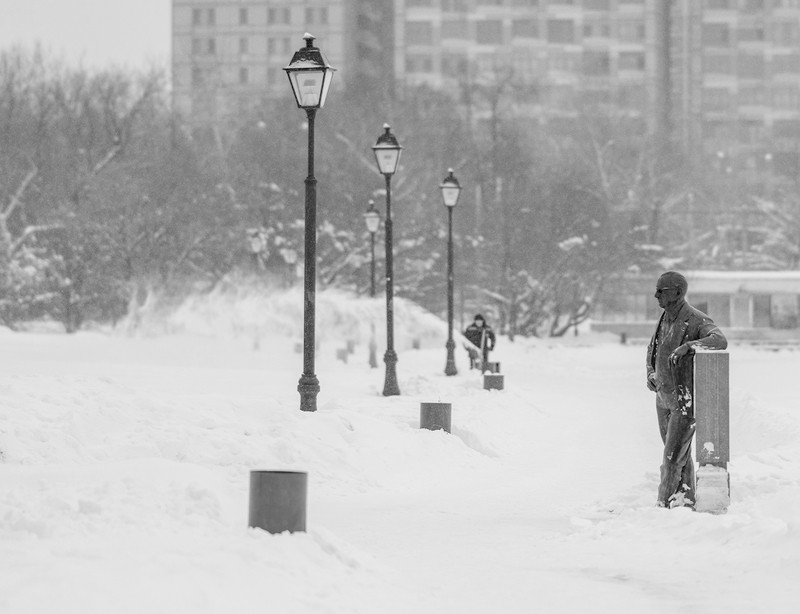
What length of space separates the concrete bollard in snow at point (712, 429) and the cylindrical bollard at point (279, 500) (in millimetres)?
3211

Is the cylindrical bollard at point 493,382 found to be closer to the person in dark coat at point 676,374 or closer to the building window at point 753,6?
the person in dark coat at point 676,374

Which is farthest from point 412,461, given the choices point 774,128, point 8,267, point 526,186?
point 774,128

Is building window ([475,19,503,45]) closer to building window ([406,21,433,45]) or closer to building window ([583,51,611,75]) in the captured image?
building window ([406,21,433,45])

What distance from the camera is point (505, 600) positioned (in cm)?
833

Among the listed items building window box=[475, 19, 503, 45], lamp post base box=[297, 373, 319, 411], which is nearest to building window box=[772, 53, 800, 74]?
building window box=[475, 19, 503, 45]

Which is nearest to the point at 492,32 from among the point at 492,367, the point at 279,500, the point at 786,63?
the point at 786,63

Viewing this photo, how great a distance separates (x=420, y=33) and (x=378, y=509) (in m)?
133

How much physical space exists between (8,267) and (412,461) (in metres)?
40.8

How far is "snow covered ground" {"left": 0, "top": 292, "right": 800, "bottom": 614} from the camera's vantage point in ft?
25.6

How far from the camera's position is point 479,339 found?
38.0m

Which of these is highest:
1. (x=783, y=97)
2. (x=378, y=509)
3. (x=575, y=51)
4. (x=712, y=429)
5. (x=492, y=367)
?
(x=575, y=51)

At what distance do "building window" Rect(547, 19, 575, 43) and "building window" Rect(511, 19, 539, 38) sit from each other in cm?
112

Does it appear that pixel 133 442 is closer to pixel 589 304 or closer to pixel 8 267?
pixel 8 267

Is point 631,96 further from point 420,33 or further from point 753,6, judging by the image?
point 420,33
